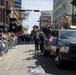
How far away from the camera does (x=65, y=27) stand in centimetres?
1503

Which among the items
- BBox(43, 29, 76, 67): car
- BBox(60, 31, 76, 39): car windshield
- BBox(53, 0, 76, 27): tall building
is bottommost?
BBox(43, 29, 76, 67): car

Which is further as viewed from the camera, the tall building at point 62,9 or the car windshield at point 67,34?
the tall building at point 62,9

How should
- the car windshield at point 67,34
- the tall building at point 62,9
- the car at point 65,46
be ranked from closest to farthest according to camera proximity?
the car at point 65,46 < the car windshield at point 67,34 < the tall building at point 62,9

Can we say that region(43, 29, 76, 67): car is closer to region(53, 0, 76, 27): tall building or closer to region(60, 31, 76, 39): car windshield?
region(60, 31, 76, 39): car windshield

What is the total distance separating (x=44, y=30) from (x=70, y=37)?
17.1 feet

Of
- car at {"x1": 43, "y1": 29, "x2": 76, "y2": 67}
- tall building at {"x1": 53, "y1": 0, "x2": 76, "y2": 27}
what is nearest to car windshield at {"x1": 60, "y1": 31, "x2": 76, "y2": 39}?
car at {"x1": 43, "y1": 29, "x2": 76, "y2": 67}

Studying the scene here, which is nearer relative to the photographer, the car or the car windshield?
the car

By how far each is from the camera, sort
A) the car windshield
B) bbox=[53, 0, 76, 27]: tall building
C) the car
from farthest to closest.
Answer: bbox=[53, 0, 76, 27]: tall building, the car windshield, the car

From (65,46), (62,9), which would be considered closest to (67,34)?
(65,46)

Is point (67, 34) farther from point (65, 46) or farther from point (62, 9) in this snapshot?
point (62, 9)

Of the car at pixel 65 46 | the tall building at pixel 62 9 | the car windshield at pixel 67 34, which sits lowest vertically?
the car at pixel 65 46

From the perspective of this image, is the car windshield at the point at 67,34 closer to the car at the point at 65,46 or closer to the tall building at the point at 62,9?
the car at the point at 65,46

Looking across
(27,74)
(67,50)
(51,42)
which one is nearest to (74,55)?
(67,50)

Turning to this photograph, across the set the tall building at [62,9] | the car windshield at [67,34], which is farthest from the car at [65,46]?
the tall building at [62,9]
